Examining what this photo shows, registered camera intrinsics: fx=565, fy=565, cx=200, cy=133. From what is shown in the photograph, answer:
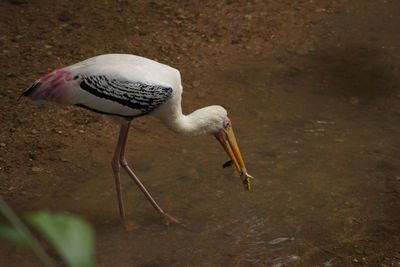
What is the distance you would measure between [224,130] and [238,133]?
116 centimetres

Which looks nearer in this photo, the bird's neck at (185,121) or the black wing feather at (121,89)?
the black wing feather at (121,89)

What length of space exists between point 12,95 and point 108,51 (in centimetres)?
133

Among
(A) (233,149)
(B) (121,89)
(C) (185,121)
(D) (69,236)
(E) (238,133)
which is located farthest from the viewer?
(E) (238,133)

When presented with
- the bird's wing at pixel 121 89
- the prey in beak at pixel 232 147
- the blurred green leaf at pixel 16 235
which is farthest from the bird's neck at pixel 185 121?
the blurred green leaf at pixel 16 235

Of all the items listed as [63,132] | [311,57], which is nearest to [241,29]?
[311,57]

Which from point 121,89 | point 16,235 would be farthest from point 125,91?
point 16,235

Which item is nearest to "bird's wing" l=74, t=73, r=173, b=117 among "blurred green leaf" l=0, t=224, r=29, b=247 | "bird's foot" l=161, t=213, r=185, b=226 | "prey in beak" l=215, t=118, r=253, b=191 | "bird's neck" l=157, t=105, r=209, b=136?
"bird's neck" l=157, t=105, r=209, b=136

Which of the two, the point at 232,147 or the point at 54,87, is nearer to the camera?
the point at 54,87

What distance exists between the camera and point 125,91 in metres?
4.02

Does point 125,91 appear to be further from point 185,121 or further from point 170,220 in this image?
point 170,220

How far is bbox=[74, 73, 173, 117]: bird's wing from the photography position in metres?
4.01

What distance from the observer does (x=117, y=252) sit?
4.09 metres

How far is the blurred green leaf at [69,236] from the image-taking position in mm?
625

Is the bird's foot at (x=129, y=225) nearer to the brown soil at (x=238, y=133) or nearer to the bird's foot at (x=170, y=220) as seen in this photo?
the brown soil at (x=238, y=133)
